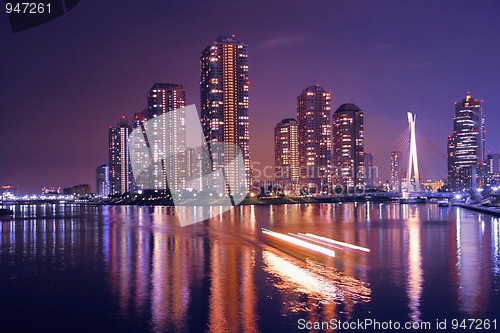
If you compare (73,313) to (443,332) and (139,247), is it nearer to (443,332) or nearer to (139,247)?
(443,332)

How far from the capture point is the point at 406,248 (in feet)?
87.0

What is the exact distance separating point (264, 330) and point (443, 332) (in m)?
4.40

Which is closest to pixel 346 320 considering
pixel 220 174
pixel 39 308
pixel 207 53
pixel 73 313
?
pixel 73 313

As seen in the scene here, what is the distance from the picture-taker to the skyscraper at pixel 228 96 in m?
179

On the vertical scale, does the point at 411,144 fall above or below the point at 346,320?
above

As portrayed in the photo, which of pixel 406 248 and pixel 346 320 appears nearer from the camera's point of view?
pixel 346 320

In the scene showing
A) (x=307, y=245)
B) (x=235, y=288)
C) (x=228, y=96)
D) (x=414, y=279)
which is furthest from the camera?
(x=228, y=96)

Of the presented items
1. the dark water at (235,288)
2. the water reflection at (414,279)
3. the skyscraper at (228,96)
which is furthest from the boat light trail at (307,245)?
the skyscraper at (228,96)

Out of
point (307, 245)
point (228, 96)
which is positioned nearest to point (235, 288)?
point (307, 245)

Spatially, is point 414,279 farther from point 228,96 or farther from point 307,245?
point 228,96

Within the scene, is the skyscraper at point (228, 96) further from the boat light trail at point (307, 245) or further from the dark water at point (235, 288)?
the dark water at point (235, 288)

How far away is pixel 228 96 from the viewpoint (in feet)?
590

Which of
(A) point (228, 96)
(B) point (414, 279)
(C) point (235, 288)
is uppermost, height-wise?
(A) point (228, 96)

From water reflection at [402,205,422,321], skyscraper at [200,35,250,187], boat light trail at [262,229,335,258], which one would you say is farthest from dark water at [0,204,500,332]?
skyscraper at [200,35,250,187]
